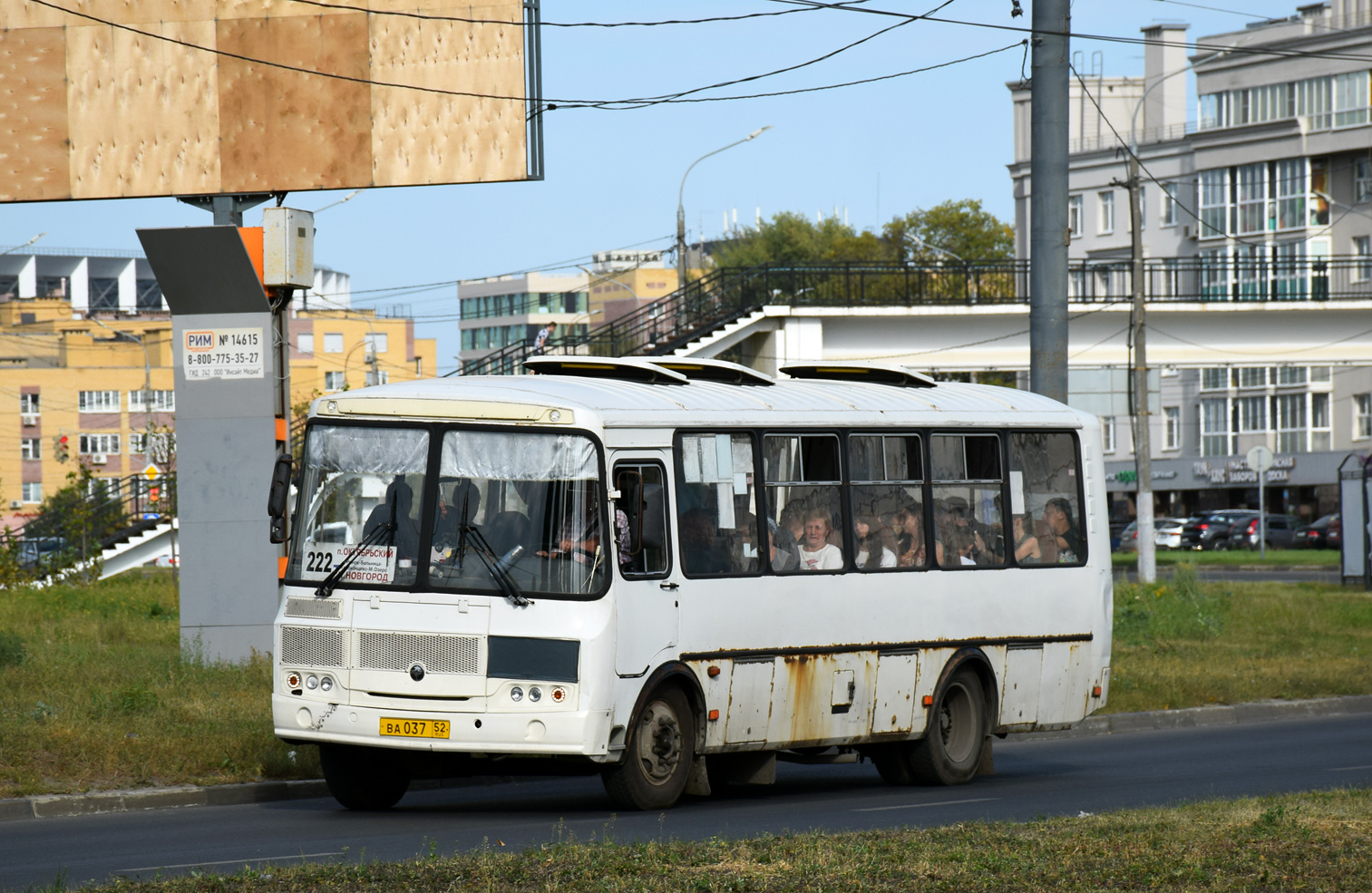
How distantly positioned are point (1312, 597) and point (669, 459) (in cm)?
2409

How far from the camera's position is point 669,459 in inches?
478

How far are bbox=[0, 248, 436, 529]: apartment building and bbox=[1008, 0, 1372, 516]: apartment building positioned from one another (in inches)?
1466

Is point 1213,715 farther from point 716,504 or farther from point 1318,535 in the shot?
point 1318,535

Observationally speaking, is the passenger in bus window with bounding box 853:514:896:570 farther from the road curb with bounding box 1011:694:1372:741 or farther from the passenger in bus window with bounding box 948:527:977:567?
the road curb with bounding box 1011:694:1372:741

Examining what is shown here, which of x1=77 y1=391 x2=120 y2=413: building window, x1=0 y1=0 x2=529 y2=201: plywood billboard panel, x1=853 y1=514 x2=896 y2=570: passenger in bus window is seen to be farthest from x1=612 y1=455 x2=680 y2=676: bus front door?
x1=77 y1=391 x2=120 y2=413: building window

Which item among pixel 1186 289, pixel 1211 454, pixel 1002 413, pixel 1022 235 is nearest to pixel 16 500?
pixel 1022 235

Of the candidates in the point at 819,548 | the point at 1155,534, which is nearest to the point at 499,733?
the point at 819,548

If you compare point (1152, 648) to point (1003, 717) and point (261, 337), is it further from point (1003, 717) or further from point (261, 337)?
point (261, 337)

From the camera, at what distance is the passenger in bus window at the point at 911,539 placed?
13719 mm

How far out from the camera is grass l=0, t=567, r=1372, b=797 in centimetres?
1293

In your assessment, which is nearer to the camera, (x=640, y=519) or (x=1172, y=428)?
(x=640, y=519)

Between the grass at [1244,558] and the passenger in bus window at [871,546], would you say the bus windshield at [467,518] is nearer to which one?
the passenger in bus window at [871,546]

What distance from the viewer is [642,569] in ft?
38.3

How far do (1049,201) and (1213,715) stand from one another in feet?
18.5
